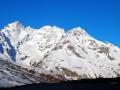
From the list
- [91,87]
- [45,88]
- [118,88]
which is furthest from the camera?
[45,88]

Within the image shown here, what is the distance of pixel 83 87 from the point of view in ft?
85.0

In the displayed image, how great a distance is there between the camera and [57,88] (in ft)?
88.8

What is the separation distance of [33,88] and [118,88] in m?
7.72

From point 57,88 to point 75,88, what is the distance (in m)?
1.92

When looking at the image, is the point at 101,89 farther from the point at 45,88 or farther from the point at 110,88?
the point at 45,88

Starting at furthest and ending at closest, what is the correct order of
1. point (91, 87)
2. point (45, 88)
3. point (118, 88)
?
point (45, 88) < point (91, 87) < point (118, 88)

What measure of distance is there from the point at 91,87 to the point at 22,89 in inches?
238

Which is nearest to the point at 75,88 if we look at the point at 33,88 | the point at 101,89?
the point at 101,89

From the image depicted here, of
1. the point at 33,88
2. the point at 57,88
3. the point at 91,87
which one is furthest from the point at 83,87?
the point at 33,88

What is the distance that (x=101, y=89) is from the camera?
2438 cm

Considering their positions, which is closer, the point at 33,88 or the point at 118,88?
the point at 118,88

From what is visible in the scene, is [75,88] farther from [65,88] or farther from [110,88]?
[110,88]

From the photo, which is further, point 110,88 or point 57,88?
point 57,88

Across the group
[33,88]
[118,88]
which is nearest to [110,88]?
[118,88]
